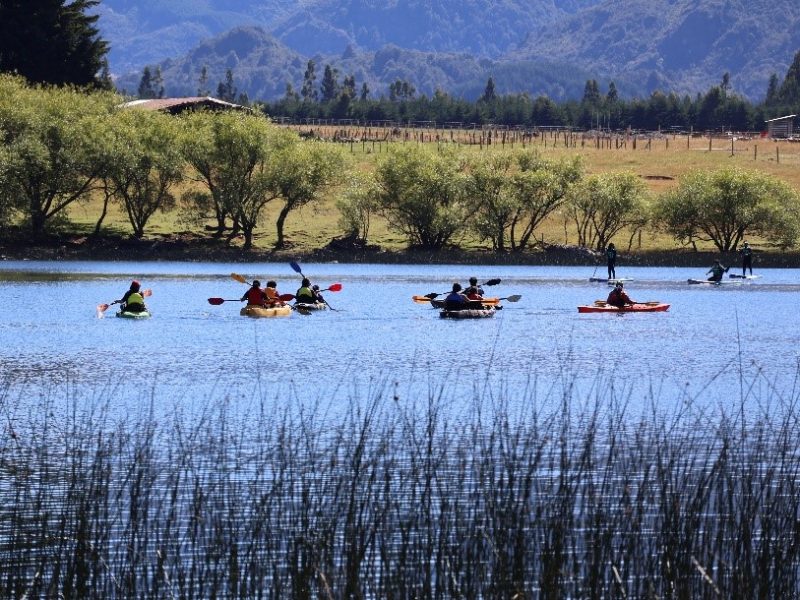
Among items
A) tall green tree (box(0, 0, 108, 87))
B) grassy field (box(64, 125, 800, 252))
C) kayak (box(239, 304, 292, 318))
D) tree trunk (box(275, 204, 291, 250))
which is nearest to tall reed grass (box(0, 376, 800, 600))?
kayak (box(239, 304, 292, 318))

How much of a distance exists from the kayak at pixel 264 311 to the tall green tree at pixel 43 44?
2718 inches

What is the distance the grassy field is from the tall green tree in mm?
11606

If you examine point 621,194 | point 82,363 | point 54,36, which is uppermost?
point 54,36

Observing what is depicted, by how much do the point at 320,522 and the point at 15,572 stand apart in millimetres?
3536

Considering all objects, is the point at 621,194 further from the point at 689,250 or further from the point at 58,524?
the point at 58,524

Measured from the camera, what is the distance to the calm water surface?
34.0m

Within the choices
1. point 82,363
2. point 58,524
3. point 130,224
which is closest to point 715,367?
point 82,363

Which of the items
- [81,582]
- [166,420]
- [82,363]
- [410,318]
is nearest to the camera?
[81,582]

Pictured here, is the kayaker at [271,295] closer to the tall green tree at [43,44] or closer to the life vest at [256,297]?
the life vest at [256,297]

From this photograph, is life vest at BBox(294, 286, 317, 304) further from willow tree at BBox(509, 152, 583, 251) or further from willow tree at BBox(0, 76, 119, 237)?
willow tree at BBox(509, 152, 583, 251)

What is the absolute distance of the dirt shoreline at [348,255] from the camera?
101 metres

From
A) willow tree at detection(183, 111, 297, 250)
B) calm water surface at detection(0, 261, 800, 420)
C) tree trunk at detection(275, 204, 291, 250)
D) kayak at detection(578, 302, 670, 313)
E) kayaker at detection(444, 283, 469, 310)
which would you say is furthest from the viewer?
tree trunk at detection(275, 204, 291, 250)

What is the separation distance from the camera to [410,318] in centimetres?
5750

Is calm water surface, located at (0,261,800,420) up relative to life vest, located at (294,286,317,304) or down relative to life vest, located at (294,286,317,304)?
down
